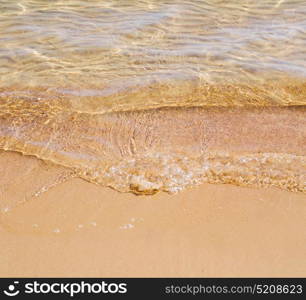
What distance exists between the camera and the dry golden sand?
6.82 feet

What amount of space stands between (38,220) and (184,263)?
0.83 m

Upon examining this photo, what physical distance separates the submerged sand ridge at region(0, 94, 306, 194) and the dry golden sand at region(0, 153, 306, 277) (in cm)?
13

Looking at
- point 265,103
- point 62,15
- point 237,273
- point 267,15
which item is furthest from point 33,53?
point 237,273

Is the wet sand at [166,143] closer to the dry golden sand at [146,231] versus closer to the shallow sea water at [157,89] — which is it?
the shallow sea water at [157,89]

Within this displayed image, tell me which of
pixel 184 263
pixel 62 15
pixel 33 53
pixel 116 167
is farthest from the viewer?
pixel 62 15

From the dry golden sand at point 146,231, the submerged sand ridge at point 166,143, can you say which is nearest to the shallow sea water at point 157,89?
the submerged sand ridge at point 166,143

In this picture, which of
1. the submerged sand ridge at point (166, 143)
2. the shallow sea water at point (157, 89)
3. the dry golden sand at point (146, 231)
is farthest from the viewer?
the shallow sea water at point (157, 89)

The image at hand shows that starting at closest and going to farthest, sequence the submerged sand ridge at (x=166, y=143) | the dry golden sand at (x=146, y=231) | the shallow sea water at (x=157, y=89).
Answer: the dry golden sand at (x=146, y=231), the submerged sand ridge at (x=166, y=143), the shallow sea water at (x=157, y=89)

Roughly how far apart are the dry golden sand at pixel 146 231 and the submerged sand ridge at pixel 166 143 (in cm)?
13

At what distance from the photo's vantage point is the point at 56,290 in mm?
1970

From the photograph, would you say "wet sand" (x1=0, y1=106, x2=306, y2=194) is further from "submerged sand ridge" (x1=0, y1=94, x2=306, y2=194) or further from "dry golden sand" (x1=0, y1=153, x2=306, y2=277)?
"dry golden sand" (x1=0, y1=153, x2=306, y2=277)

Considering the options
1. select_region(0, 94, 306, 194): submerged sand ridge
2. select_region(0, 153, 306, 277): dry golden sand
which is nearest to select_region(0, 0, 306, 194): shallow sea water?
select_region(0, 94, 306, 194): submerged sand ridge

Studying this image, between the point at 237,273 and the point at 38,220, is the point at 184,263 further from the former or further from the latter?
the point at 38,220

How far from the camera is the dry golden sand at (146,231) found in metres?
2.08
